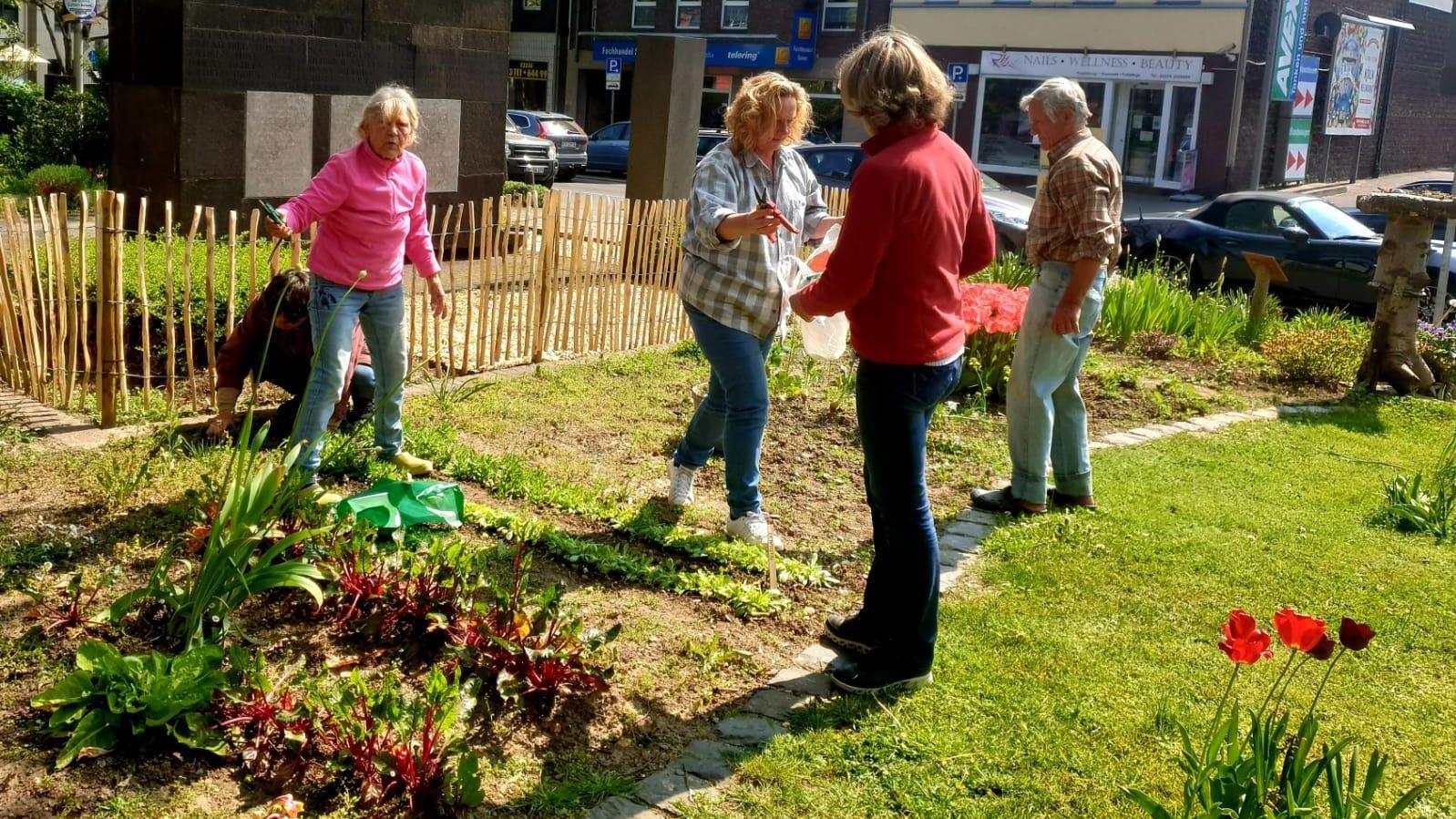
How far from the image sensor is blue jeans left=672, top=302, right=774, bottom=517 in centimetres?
495

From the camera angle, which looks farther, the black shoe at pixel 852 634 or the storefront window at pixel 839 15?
the storefront window at pixel 839 15

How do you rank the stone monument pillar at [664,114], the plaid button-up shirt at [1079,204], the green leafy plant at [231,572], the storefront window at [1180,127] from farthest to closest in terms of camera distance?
1. the storefront window at [1180,127]
2. the stone monument pillar at [664,114]
3. the plaid button-up shirt at [1079,204]
4. the green leafy plant at [231,572]

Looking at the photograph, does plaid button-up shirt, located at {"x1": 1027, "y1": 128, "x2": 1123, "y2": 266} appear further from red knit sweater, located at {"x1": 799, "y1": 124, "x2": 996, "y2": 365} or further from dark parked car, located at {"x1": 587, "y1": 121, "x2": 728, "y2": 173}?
dark parked car, located at {"x1": 587, "y1": 121, "x2": 728, "y2": 173}

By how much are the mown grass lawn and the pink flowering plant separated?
1.36 metres

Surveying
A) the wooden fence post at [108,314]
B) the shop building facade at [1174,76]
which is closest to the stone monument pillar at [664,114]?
the wooden fence post at [108,314]

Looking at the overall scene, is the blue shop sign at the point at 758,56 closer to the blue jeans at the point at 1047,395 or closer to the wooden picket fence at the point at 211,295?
the wooden picket fence at the point at 211,295

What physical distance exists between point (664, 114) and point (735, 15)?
29.7 metres

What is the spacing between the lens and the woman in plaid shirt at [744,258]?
15.9ft

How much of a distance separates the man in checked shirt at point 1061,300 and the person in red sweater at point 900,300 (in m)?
1.61

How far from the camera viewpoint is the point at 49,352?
636cm

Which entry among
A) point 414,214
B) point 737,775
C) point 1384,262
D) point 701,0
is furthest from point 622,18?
point 737,775

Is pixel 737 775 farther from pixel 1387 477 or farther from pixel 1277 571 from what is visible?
pixel 1387 477

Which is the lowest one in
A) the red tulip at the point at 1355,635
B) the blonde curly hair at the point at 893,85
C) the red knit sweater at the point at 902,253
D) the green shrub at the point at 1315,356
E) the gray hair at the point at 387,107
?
the green shrub at the point at 1315,356

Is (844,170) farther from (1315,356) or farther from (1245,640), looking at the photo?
(1245,640)
